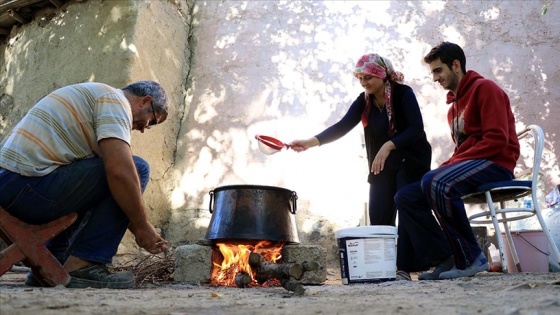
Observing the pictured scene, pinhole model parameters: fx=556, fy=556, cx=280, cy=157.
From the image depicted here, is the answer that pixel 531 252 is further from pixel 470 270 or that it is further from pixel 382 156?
pixel 382 156

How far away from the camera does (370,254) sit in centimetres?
323

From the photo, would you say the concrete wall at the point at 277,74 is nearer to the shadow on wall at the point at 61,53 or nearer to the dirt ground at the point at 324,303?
the shadow on wall at the point at 61,53

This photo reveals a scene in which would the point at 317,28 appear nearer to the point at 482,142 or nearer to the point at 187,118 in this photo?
the point at 187,118

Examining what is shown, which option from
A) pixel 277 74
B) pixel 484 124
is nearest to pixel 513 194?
pixel 484 124

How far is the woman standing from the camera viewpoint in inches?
140

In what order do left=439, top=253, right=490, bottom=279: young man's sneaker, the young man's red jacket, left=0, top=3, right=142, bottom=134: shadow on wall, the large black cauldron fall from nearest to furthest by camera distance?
left=439, top=253, right=490, bottom=279: young man's sneaker, the young man's red jacket, the large black cauldron, left=0, top=3, right=142, bottom=134: shadow on wall

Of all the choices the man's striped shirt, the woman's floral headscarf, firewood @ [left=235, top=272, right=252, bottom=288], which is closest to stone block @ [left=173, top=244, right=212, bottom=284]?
firewood @ [left=235, top=272, right=252, bottom=288]

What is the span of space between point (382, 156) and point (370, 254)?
0.66 meters

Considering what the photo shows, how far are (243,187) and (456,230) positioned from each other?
1313 millimetres

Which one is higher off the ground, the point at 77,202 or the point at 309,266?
the point at 77,202

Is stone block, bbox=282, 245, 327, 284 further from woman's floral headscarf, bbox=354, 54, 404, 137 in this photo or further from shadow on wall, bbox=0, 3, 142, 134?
shadow on wall, bbox=0, 3, 142, 134

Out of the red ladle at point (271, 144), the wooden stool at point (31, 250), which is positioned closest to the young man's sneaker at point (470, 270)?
the red ladle at point (271, 144)

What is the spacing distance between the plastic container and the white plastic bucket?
3.83ft

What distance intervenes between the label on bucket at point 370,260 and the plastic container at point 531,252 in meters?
1.16
